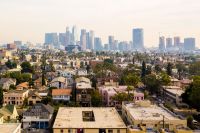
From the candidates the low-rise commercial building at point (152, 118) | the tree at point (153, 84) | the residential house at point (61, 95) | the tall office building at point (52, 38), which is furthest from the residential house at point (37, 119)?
the tall office building at point (52, 38)

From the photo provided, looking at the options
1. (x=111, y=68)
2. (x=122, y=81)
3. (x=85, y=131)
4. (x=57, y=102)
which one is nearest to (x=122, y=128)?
(x=85, y=131)

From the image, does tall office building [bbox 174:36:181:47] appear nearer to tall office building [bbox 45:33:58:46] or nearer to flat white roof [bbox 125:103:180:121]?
tall office building [bbox 45:33:58:46]

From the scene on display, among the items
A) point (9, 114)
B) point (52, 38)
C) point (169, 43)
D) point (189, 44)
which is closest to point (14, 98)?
point (9, 114)

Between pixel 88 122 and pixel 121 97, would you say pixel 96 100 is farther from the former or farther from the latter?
pixel 88 122

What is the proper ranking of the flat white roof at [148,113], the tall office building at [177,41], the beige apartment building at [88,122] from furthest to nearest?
the tall office building at [177,41] < the flat white roof at [148,113] < the beige apartment building at [88,122]

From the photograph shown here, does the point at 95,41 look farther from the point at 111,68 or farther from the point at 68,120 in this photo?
the point at 68,120

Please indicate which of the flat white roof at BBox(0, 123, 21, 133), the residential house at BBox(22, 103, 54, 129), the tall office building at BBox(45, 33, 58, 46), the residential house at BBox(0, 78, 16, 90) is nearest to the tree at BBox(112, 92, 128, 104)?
the residential house at BBox(22, 103, 54, 129)

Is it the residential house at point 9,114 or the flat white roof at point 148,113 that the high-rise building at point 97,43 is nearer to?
the flat white roof at point 148,113
